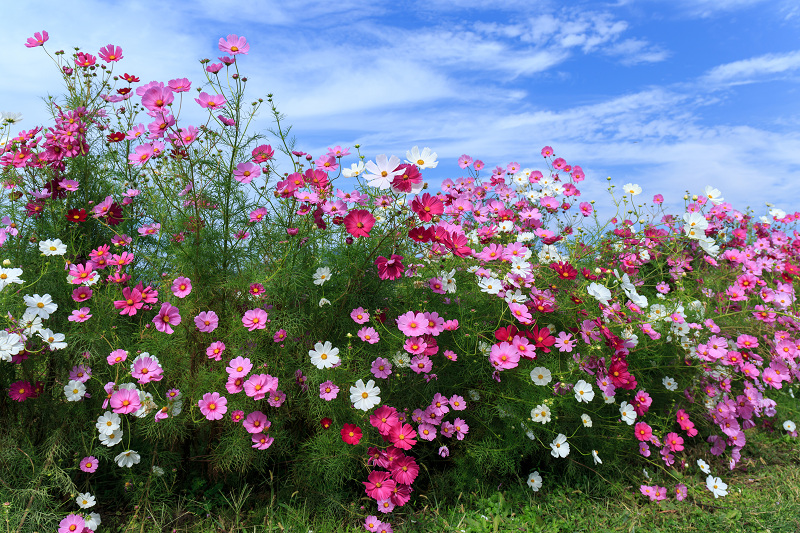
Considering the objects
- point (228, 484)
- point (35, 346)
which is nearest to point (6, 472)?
point (35, 346)

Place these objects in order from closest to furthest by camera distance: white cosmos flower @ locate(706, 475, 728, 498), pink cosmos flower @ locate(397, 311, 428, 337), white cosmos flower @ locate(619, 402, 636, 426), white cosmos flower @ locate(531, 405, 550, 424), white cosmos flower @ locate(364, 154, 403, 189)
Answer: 1. white cosmos flower @ locate(364, 154, 403, 189)
2. pink cosmos flower @ locate(397, 311, 428, 337)
3. white cosmos flower @ locate(531, 405, 550, 424)
4. white cosmos flower @ locate(619, 402, 636, 426)
5. white cosmos flower @ locate(706, 475, 728, 498)

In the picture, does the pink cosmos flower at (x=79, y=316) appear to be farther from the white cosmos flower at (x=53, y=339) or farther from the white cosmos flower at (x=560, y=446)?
the white cosmos flower at (x=560, y=446)

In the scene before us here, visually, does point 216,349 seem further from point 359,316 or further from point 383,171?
point 383,171

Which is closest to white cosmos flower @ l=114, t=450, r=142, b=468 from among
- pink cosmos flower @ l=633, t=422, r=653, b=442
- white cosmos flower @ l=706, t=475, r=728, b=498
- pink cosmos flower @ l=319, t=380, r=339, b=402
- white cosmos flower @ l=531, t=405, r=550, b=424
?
pink cosmos flower @ l=319, t=380, r=339, b=402

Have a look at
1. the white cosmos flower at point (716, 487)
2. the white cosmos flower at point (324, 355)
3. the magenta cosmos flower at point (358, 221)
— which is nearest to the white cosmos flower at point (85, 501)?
the white cosmos flower at point (324, 355)

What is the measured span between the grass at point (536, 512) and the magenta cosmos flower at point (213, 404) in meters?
0.42

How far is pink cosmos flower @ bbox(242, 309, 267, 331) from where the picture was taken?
201 centimetres

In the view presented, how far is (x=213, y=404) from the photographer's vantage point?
198cm

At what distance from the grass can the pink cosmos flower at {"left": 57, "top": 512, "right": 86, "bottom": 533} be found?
11cm

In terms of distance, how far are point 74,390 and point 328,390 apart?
36.4 inches

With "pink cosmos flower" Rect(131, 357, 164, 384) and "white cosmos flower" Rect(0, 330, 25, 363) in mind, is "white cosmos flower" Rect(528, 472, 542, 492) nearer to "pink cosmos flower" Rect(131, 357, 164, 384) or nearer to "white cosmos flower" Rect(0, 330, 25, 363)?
"pink cosmos flower" Rect(131, 357, 164, 384)

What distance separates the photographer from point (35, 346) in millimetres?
2191

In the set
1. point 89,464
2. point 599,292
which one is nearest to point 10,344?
point 89,464

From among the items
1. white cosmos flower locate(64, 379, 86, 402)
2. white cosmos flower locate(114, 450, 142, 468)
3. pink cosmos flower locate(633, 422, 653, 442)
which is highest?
white cosmos flower locate(64, 379, 86, 402)
